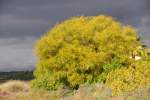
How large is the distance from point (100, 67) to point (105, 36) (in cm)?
259

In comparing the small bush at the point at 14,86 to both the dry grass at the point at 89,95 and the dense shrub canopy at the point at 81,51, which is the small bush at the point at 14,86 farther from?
the dry grass at the point at 89,95

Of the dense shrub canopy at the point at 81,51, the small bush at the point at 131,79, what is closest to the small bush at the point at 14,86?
the dense shrub canopy at the point at 81,51

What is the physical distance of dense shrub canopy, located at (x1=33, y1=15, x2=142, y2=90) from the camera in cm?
5012

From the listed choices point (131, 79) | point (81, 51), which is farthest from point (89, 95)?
point (81, 51)

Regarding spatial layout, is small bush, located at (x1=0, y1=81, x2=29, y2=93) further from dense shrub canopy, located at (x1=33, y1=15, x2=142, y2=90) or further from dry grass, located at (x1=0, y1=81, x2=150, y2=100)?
dry grass, located at (x1=0, y1=81, x2=150, y2=100)

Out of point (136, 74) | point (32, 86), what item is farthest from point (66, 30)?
point (136, 74)

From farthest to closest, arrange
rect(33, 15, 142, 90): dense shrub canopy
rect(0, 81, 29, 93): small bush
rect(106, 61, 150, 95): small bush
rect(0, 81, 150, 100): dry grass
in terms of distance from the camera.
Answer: rect(0, 81, 29, 93): small bush < rect(33, 15, 142, 90): dense shrub canopy < rect(0, 81, 150, 100): dry grass < rect(106, 61, 150, 95): small bush

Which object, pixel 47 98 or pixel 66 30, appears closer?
pixel 47 98

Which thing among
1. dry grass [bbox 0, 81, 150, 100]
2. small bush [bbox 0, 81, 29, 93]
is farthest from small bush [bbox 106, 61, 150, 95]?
small bush [bbox 0, 81, 29, 93]

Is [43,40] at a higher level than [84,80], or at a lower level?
higher

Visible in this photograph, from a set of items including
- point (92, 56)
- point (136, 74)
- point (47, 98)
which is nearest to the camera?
point (136, 74)

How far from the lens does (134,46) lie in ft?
171

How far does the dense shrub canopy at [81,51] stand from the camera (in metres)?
50.1

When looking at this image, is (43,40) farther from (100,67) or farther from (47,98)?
(47,98)
